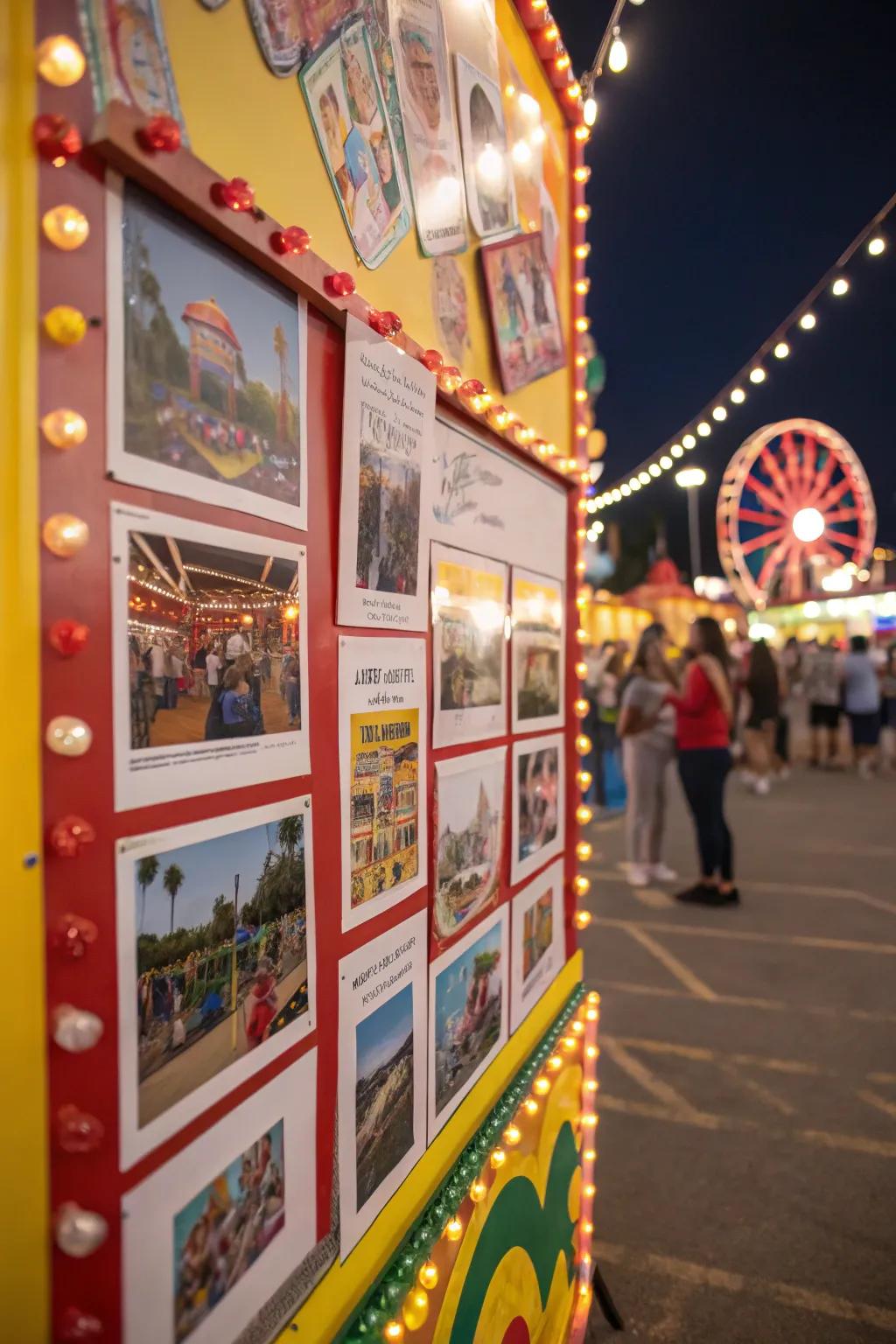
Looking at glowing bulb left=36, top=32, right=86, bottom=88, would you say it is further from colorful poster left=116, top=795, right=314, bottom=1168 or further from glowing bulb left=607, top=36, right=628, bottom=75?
glowing bulb left=607, top=36, right=628, bottom=75

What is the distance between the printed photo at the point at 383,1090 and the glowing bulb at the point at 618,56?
242 centimetres

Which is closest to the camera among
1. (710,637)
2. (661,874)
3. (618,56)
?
(618,56)

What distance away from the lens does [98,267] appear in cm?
63

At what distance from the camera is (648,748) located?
4.73m

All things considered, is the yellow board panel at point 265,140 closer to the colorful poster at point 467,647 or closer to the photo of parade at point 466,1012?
the colorful poster at point 467,647

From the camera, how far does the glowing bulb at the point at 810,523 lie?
771 inches

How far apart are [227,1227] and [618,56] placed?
109 inches

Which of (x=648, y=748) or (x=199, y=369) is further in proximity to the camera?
(x=648, y=748)

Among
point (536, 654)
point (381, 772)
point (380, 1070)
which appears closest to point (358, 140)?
point (381, 772)

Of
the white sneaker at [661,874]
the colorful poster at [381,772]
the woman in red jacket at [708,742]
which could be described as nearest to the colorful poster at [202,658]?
the colorful poster at [381,772]

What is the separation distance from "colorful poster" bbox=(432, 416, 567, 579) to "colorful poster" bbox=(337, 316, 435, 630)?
8 cm

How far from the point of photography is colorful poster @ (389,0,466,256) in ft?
3.66

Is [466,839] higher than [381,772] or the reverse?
the reverse

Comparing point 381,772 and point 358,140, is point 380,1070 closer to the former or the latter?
point 381,772
